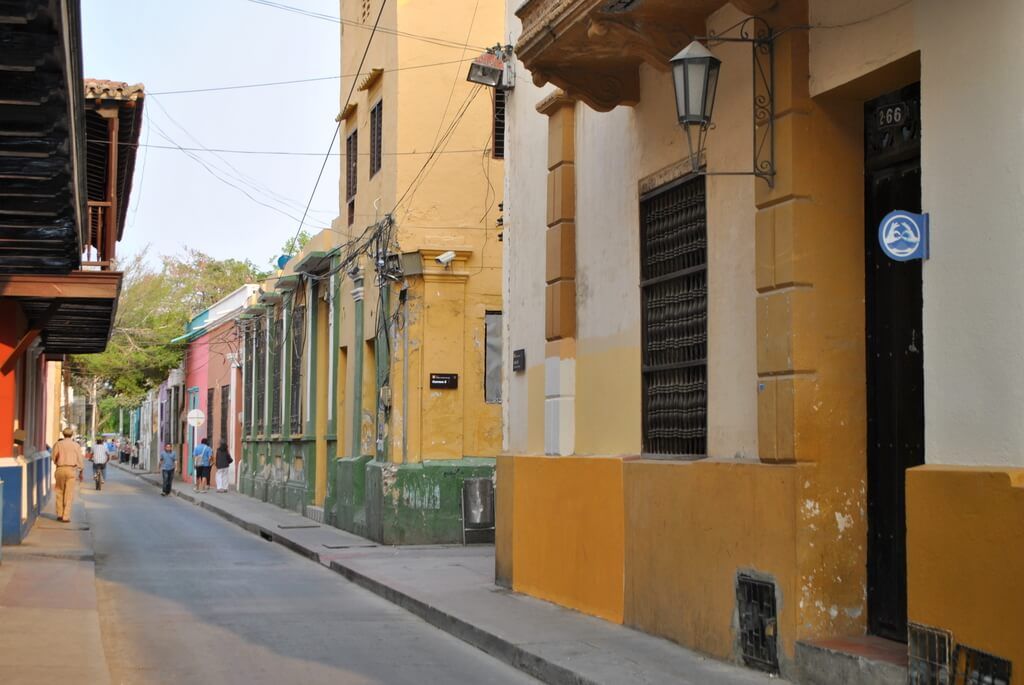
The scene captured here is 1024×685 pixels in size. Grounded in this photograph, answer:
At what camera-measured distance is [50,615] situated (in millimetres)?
10891

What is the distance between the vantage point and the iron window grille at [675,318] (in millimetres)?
9328

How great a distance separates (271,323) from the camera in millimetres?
30891

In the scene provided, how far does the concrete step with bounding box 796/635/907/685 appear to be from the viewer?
688 cm

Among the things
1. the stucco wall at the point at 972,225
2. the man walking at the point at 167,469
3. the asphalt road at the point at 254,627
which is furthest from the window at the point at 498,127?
the man walking at the point at 167,469

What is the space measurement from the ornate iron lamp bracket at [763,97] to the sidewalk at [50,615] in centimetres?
547

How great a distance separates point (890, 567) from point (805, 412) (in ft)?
3.60

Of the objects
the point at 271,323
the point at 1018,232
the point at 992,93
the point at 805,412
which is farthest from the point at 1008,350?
the point at 271,323

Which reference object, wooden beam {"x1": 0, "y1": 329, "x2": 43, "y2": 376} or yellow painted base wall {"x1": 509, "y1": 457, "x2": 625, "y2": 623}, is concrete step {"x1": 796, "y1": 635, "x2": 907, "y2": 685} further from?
wooden beam {"x1": 0, "y1": 329, "x2": 43, "y2": 376}

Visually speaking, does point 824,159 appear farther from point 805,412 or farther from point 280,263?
point 280,263

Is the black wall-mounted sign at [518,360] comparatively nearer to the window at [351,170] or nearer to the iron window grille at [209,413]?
the window at [351,170]

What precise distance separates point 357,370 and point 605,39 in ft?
40.4

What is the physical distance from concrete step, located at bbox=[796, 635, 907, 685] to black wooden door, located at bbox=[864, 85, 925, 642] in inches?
9.6

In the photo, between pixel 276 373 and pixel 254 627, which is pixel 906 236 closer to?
pixel 254 627

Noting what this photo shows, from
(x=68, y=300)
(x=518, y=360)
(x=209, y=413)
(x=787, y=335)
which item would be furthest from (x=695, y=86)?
(x=209, y=413)
